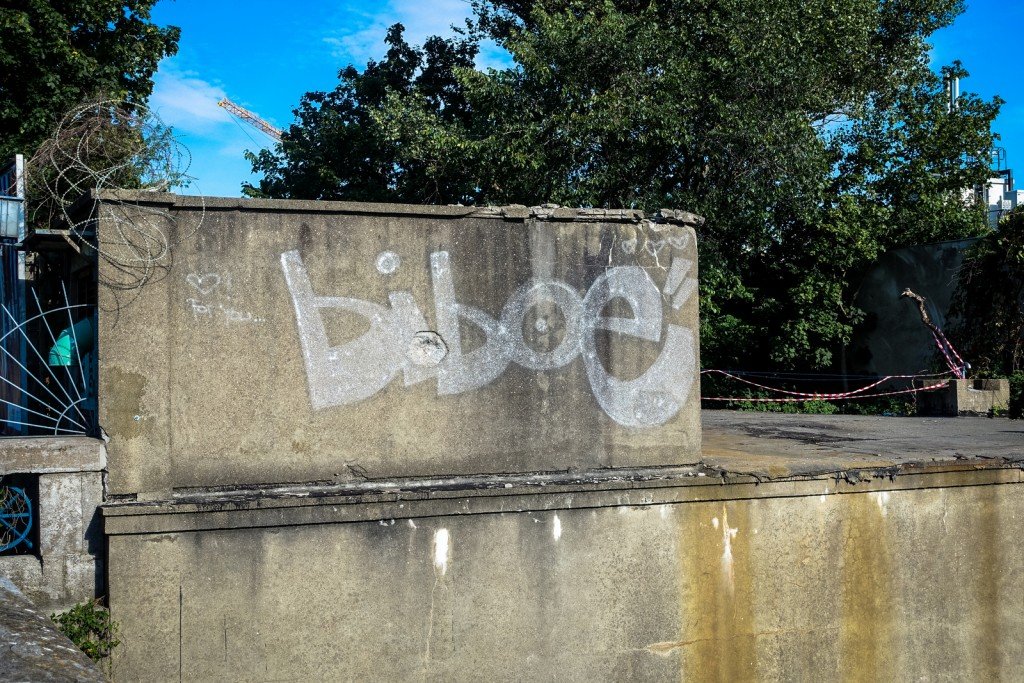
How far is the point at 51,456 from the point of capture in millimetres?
4520

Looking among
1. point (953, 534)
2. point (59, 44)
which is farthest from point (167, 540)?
point (59, 44)

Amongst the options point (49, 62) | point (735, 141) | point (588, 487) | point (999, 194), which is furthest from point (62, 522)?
point (999, 194)

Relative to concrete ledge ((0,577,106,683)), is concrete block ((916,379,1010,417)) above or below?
above

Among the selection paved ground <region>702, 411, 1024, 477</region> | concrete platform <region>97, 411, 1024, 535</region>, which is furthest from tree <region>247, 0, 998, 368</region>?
concrete platform <region>97, 411, 1024, 535</region>

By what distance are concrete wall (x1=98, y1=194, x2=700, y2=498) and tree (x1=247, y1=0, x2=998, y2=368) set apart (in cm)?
893

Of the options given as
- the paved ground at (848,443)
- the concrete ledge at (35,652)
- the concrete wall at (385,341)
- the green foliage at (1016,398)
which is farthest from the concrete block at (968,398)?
the concrete ledge at (35,652)

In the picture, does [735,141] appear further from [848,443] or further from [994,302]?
[848,443]

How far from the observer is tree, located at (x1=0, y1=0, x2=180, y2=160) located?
12.5 metres

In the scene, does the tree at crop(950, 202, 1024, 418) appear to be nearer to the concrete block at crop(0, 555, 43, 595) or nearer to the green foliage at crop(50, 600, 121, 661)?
the green foliage at crop(50, 600, 121, 661)

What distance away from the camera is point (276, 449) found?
16.1 ft

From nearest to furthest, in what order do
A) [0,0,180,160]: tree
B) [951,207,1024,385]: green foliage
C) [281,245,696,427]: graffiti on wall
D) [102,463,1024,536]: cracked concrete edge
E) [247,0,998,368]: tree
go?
[102,463,1024,536]: cracked concrete edge → [281,245,696,427]: graffiti on wall → [0,0,180,160]: tree → [951,207,1024,385]: green foliage → [247,0,998,368]: tree

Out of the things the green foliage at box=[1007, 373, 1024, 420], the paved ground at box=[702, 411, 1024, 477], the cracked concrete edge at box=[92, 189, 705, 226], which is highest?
the cracked concrete edge at box=[92, 189, 705, 226]

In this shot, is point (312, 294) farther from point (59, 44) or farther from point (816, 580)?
point (59, 44)

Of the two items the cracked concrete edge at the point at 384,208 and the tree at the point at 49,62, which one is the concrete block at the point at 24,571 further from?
the tree at the point at 49,62
